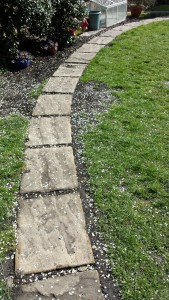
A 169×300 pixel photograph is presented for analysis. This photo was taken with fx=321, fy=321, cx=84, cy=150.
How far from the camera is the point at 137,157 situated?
3.23m

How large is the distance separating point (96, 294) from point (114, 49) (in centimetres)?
554

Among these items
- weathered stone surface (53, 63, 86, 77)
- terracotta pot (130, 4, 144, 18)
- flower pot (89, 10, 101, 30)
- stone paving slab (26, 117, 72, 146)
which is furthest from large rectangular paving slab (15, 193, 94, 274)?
terracotta pot (130, 4, 144, 18)

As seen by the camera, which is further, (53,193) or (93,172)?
(93,172)

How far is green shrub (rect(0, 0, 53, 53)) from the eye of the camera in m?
5.29

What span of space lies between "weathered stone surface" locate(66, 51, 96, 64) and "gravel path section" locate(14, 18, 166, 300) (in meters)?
2.25

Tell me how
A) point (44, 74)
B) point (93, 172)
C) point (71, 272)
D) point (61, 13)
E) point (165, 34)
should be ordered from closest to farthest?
point (71, 272), point (93, 172), point (44, 74), point (61, 13), point (165, 34)

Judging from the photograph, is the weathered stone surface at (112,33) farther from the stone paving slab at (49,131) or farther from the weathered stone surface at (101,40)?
the stone paving slab at (49,131)

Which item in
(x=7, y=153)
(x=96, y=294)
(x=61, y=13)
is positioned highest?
(x=61, y=13)

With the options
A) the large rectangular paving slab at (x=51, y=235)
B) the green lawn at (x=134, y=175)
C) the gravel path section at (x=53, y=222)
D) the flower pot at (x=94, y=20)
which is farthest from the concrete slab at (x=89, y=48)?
the large rectangular paving slab at (x=51, y=235)

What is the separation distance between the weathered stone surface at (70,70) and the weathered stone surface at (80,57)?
23 cm

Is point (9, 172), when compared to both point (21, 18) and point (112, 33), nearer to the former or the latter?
point (21, 18)

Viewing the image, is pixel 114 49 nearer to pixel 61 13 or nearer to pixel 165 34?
pixel 61 13

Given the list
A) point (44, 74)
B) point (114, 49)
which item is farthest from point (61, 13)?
point (44, 74)

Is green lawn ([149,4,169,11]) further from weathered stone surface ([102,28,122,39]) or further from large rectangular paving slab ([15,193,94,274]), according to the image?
large rectangular paving slab ([15,193,94,274])
